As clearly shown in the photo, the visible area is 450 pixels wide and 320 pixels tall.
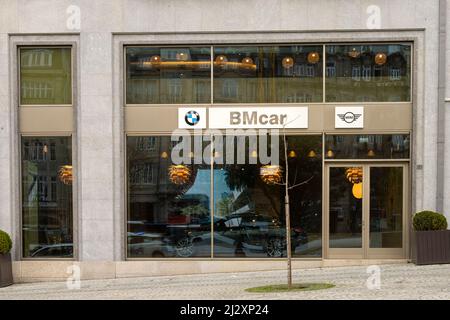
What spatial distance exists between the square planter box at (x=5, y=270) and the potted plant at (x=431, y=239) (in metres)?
9.81

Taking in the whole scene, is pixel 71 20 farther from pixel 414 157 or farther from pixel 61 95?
pixel 414 157

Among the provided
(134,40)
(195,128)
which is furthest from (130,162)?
(134,40)

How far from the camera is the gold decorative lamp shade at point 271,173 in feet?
49.6

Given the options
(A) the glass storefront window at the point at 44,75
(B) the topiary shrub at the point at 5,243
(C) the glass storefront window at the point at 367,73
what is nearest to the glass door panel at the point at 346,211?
(C) the glass storefront window at the point at 367,73

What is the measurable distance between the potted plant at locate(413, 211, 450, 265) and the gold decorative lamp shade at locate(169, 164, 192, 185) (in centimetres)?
562

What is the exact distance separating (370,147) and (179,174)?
4787mm

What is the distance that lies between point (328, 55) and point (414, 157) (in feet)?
10.7

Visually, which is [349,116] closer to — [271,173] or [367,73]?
[367,73]

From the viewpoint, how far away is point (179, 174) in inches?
601

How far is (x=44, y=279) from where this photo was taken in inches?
603

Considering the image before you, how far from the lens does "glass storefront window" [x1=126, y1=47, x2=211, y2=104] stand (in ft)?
50.1

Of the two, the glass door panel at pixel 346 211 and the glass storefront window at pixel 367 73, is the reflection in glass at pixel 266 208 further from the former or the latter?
the glass storefront window at pixel 367 73

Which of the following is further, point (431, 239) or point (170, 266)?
point (170, 266)

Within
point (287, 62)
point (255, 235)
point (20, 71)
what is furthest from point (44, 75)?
point (255, 235)
